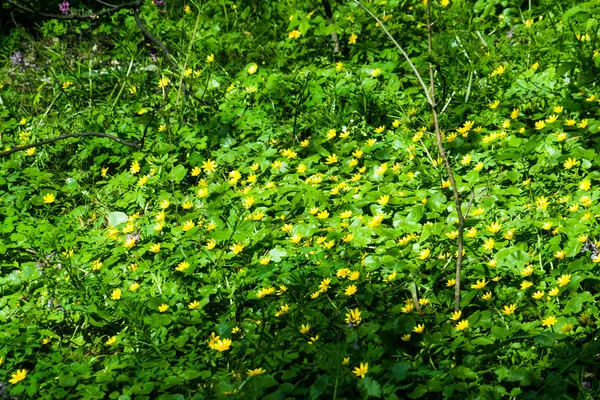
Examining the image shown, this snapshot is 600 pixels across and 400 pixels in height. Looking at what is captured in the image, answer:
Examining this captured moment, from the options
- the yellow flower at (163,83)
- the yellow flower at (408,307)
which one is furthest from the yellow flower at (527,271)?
the yellow flower at (163,83)

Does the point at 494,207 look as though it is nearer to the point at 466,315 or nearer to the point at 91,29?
the point at 466,315

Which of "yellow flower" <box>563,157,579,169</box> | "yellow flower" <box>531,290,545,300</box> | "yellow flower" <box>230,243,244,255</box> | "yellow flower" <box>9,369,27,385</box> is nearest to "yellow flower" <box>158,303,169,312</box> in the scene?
"yellow flower" <box>230,243,244,255</box>

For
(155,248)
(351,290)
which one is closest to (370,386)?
(351,290)

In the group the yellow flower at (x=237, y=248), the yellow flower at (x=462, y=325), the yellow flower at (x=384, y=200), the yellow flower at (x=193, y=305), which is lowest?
the yellow flower at (x=193, y=305)

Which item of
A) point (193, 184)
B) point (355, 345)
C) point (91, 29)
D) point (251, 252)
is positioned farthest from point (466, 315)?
point (91, 29)

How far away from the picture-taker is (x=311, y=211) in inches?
121

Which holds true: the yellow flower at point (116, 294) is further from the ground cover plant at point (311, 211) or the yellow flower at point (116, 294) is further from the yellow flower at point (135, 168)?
the yellow flower at point (135, 168)

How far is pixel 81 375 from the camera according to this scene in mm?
2395

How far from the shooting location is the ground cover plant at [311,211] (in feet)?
7.23

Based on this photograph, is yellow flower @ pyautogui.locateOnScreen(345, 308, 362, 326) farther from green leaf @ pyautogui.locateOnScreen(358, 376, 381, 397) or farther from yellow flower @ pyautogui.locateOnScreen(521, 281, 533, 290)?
yellow flower @ pyautogui.locateOnScreen(521, 281, 533, 290)

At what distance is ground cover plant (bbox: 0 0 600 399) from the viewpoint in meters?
2.21

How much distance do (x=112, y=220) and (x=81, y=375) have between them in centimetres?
114

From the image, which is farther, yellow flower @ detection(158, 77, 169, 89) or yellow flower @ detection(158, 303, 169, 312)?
yellow flower @ detection(158, 77, 169, 89)

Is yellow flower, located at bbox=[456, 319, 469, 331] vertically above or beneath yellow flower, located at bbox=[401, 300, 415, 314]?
above
